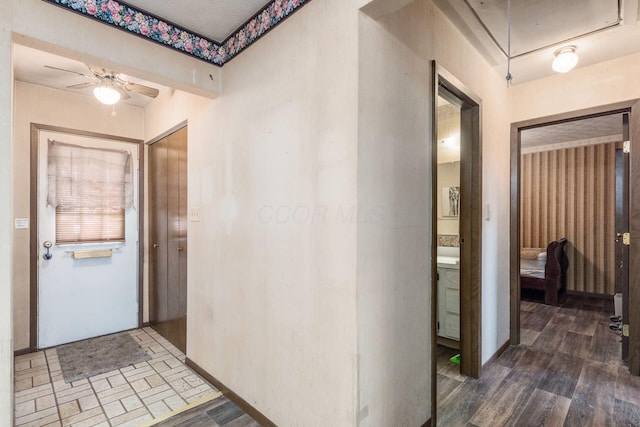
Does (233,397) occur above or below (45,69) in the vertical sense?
below

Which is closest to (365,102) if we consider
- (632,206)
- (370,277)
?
(370,277)

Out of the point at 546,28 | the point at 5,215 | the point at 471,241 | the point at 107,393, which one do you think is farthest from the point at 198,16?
the point at 107,393

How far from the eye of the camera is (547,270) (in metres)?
4.59

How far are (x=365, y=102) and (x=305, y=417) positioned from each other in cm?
166

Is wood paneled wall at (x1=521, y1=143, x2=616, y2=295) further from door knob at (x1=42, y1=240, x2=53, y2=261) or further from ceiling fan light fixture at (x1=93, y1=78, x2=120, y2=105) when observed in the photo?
door knob at (x1=42, y1=240, x2=53, y2=261)

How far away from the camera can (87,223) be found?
3.40m

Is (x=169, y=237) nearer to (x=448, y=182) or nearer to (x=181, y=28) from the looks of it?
(x=181, y=28)

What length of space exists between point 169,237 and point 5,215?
1.80 m

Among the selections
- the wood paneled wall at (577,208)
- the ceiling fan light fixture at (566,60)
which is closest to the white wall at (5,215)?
the ceiling fan light fixture at (566,60)

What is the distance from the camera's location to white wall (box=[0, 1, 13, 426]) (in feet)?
4.96

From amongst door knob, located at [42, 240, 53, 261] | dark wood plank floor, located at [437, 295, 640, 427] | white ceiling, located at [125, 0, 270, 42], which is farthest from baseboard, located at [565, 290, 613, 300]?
door knob, located at [42, 240, 53, 261]

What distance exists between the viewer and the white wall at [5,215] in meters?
1.51

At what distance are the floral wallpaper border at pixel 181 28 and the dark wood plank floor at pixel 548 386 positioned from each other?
2768 mm

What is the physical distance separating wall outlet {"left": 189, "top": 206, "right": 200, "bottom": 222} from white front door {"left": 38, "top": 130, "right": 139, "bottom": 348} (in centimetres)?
147
